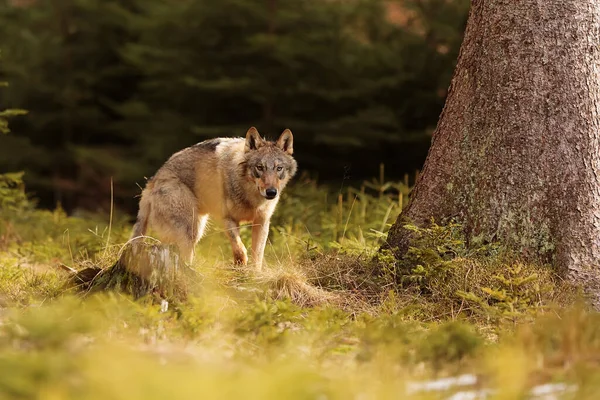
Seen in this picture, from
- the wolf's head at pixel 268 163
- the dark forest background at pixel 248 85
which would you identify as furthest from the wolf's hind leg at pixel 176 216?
the dark forest background at pixel 248 85

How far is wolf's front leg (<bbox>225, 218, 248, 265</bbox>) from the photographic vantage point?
7.41m

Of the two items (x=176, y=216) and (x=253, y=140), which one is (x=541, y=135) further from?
(x=176, y=216)

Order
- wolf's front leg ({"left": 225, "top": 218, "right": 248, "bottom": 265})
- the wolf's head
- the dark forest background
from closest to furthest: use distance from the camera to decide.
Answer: wolf's front leg ({"left": 225, "top": 218, "right": 248, "bottom": 265}), the wolf's head, the dark forest background

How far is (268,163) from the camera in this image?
7672 mm

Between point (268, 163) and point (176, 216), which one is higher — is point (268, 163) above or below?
above

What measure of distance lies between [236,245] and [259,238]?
28cm

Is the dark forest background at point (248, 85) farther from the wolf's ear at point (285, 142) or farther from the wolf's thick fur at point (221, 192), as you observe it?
the wolf's thick fur at point (221, 192)

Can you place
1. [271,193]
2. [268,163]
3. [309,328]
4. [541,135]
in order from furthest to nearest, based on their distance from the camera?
[268,163] → [271,193] → [541,135] → [309,328]

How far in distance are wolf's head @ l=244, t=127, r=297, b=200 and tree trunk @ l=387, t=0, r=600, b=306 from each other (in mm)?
2055

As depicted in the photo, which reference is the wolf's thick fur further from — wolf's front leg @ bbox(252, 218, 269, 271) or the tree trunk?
the tree trunk

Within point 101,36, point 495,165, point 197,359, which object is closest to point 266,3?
point 101,36

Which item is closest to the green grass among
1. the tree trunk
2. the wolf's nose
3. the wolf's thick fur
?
the tree trunk

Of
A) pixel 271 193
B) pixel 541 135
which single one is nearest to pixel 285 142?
pixel 271 193

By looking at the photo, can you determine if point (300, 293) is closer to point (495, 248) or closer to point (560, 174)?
point (495, 248)
